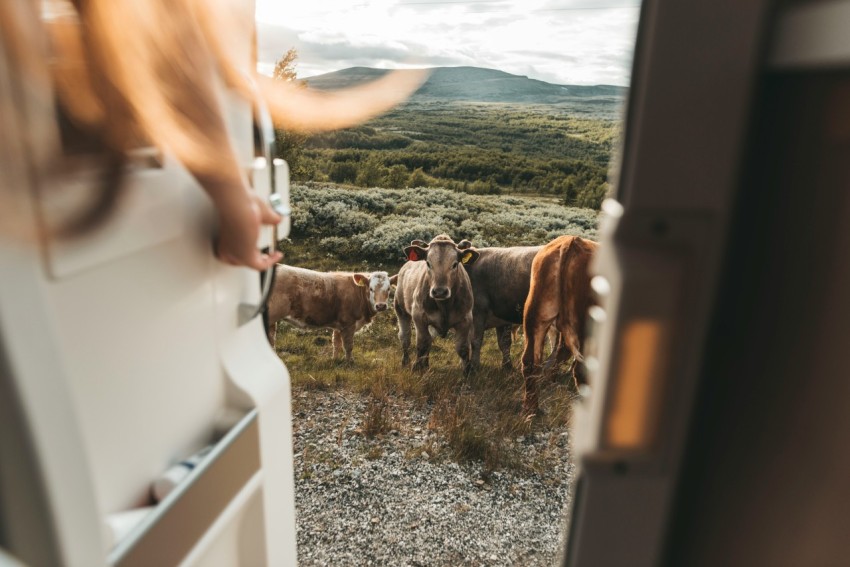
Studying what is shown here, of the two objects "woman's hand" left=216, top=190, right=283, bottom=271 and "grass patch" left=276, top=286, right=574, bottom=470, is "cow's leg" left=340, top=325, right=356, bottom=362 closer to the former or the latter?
"grass patch" left=276, top=286, right=574, bottom=470

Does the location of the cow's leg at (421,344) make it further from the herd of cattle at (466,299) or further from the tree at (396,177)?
the tree at (396,177)

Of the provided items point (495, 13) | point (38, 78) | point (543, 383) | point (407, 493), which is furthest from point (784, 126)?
point (495, 13)

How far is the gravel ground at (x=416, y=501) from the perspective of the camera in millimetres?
3383

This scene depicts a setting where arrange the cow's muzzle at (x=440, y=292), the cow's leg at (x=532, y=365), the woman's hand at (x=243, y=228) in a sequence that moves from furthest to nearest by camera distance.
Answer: the cow's muzzle at (x=440, y=292) < the cow's leg at (x=532, y=365) < the woman's hand at (x=243, y=228)

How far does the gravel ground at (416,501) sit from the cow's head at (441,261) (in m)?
1.45

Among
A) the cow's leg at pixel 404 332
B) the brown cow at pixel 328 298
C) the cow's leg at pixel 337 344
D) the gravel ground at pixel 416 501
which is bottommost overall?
the cow's leg at pixel 337 344

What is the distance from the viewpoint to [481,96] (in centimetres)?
1808

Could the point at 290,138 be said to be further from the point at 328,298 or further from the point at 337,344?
the point at 328,298

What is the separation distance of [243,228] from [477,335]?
20.0 feet

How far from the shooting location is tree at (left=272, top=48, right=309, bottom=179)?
42.5ft

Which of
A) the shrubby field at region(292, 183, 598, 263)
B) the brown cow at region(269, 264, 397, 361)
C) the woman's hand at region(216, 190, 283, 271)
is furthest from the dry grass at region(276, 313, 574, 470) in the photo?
the shrubby field at region(292, 183, 598, 263)

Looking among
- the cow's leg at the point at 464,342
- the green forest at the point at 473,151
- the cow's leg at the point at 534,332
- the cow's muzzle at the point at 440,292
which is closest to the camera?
the cow's leg at the point at 534,332

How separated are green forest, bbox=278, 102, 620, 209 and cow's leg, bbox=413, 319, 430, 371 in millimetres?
9839

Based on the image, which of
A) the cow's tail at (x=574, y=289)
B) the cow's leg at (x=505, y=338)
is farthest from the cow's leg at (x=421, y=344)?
the cow's tail at (x=574, y=289)
